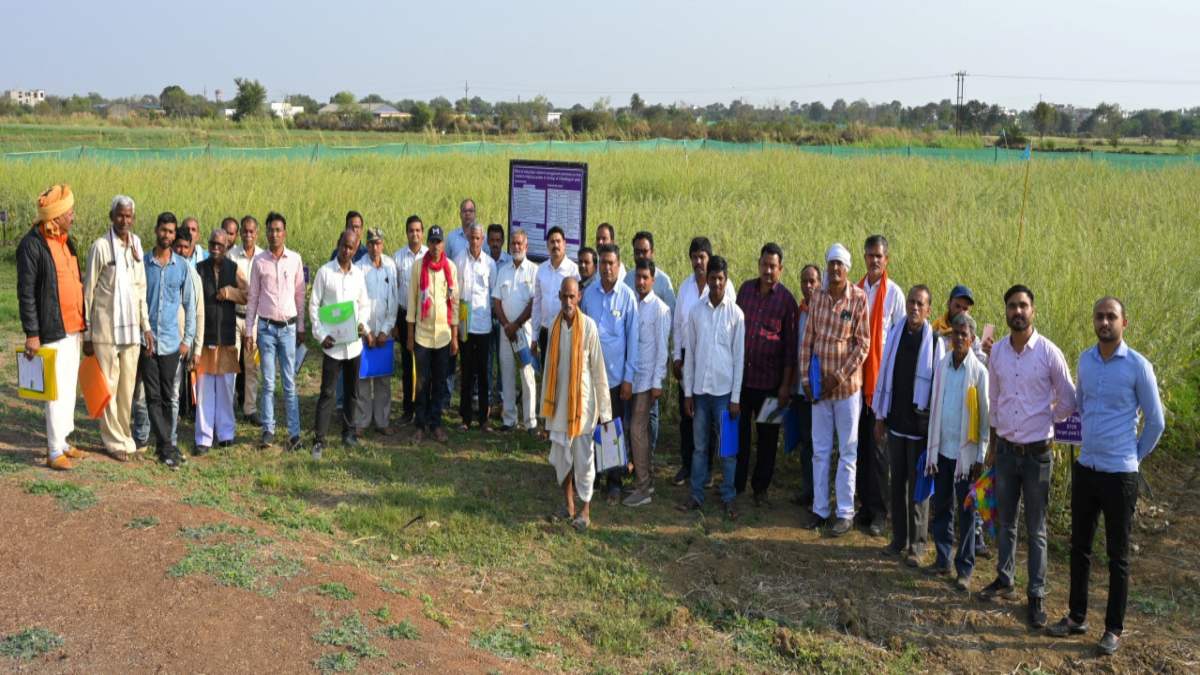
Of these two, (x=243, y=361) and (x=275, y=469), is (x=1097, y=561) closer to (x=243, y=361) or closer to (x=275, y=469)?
(x=275, y=469)

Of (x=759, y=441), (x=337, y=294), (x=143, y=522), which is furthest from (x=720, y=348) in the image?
(x=143, y=522)

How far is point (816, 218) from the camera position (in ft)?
51.8

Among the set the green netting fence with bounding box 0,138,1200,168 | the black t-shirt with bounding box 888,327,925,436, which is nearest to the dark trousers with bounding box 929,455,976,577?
the black t-shirt with bounding box 888,327,925,436

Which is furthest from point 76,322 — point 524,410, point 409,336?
point 524,410

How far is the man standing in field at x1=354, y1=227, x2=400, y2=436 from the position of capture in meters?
8.45

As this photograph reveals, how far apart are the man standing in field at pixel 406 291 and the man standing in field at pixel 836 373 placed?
3.60m

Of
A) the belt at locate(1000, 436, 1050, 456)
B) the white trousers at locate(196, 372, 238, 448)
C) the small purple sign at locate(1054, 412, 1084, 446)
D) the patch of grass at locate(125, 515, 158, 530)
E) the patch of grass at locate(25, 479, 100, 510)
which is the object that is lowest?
the patch of grass at locate(125, 515, 158, 530)

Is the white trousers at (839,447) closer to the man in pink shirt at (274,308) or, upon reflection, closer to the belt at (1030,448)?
the belt at (1030,448)

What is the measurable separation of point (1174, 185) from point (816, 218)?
763cm

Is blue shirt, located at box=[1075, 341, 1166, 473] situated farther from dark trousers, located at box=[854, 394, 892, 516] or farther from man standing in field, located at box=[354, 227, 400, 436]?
man standing in field, located at box=[354, 227, 400, 436]

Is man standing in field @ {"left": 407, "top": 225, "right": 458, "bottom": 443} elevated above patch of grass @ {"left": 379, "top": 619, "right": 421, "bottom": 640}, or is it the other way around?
man standing in field @ {"left": 407, "top": 225, "right": 458, "bottom": 443}

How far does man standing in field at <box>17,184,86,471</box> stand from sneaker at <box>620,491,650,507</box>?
396cm

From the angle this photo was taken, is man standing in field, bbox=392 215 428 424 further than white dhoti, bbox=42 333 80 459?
Yes

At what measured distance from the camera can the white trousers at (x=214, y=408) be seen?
805cm
